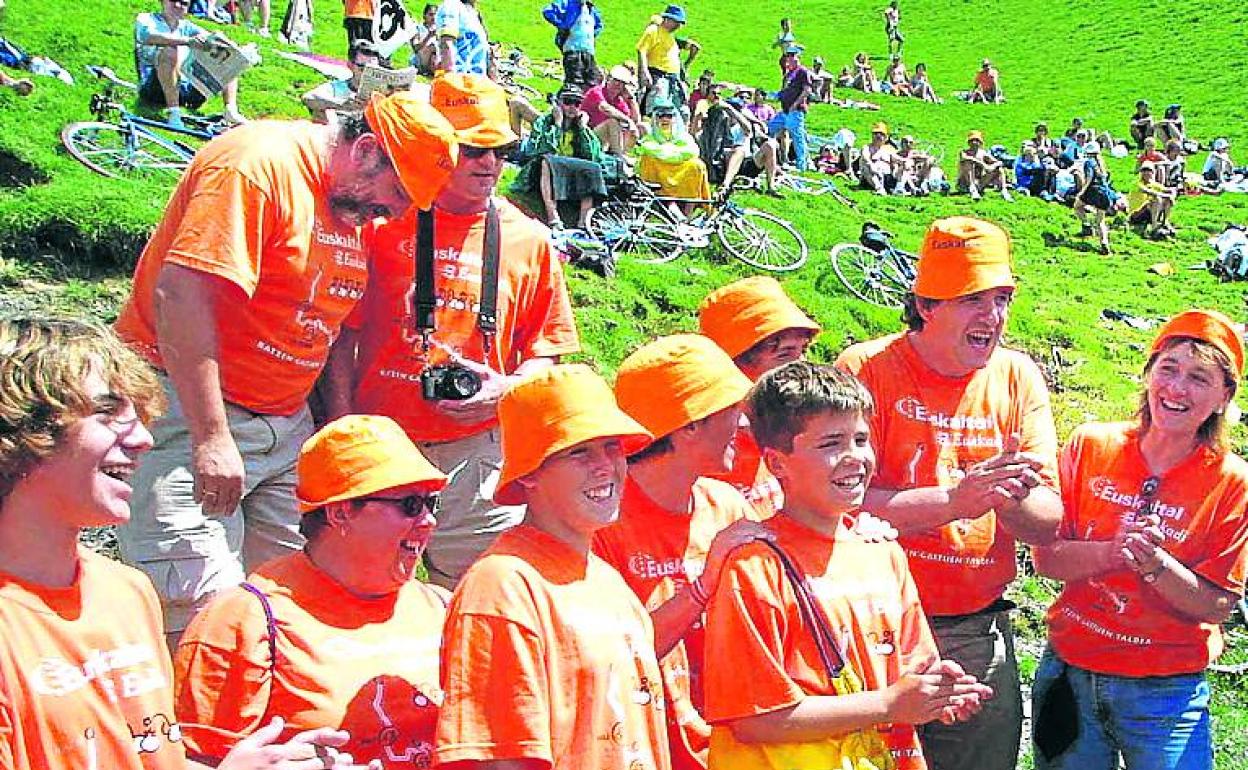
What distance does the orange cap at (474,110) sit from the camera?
4.71 meters

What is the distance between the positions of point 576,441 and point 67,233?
6607 millimetres

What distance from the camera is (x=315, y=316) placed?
4.47 meters

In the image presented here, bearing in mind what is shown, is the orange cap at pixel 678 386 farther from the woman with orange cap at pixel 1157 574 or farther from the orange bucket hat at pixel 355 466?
the woman with orange cap at pixel 1157 574

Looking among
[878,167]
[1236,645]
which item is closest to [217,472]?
[1236,645]

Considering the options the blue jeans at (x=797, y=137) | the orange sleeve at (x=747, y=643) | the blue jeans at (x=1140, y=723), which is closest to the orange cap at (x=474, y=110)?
the orange sleeve at (x=747, y=643)

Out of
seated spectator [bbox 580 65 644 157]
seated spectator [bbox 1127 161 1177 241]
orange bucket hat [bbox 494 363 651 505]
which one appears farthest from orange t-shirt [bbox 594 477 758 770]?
seated spectator [bbox 1127 161 1177 241]

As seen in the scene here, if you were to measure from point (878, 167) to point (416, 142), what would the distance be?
2180 cm

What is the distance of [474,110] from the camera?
15.6 feet

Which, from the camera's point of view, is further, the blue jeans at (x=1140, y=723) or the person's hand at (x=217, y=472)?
the blue jeans at (x=1140, y=723)

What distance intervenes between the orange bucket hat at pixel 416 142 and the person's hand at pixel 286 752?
1.90m

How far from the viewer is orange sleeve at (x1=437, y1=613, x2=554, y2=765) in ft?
10.2

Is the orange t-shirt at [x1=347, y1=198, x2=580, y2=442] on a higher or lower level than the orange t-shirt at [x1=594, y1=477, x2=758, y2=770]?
higher

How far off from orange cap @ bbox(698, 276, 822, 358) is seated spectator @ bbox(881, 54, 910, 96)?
40.7 metres

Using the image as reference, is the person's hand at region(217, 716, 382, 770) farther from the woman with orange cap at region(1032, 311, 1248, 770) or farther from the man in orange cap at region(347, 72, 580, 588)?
the woman with orange cap at region(1032, 311, 1248, 770)
